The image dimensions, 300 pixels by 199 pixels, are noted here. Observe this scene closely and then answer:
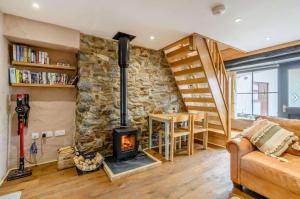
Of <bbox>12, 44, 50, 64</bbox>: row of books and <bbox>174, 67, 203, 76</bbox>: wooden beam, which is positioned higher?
<bbox>12, 44, 50, 64</bbox>: row of books

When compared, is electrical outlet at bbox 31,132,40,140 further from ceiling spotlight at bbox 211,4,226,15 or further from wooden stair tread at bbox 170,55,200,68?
ceiling spotlight at bbox 211,4,226,15

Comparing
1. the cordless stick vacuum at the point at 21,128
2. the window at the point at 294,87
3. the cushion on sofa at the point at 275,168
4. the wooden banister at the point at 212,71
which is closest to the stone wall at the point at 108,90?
the cordless stick vacuum at the point at 21,128

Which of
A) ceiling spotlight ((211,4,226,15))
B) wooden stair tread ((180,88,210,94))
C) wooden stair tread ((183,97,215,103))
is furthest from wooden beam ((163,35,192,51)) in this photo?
wooden stair tread ((183,97,215,103))

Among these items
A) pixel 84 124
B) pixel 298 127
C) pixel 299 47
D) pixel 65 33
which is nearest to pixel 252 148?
pixel 298 127

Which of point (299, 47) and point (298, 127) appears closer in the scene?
point (298, 127)

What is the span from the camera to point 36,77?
8.53 ft

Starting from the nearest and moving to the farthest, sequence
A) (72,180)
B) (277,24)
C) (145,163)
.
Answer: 1. (72,180)
2. (277,24)
3. (145,163)

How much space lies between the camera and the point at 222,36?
294cm

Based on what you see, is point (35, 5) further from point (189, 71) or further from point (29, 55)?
point (189, 71)

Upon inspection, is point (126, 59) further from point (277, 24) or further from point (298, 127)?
point (298, 127)

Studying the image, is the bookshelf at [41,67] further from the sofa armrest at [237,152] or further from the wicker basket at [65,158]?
the sofa armrest at [237,152]

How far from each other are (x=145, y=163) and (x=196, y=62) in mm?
2259

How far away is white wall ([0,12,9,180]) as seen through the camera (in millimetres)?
2164

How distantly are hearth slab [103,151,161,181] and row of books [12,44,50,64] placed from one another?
2.10 metres
